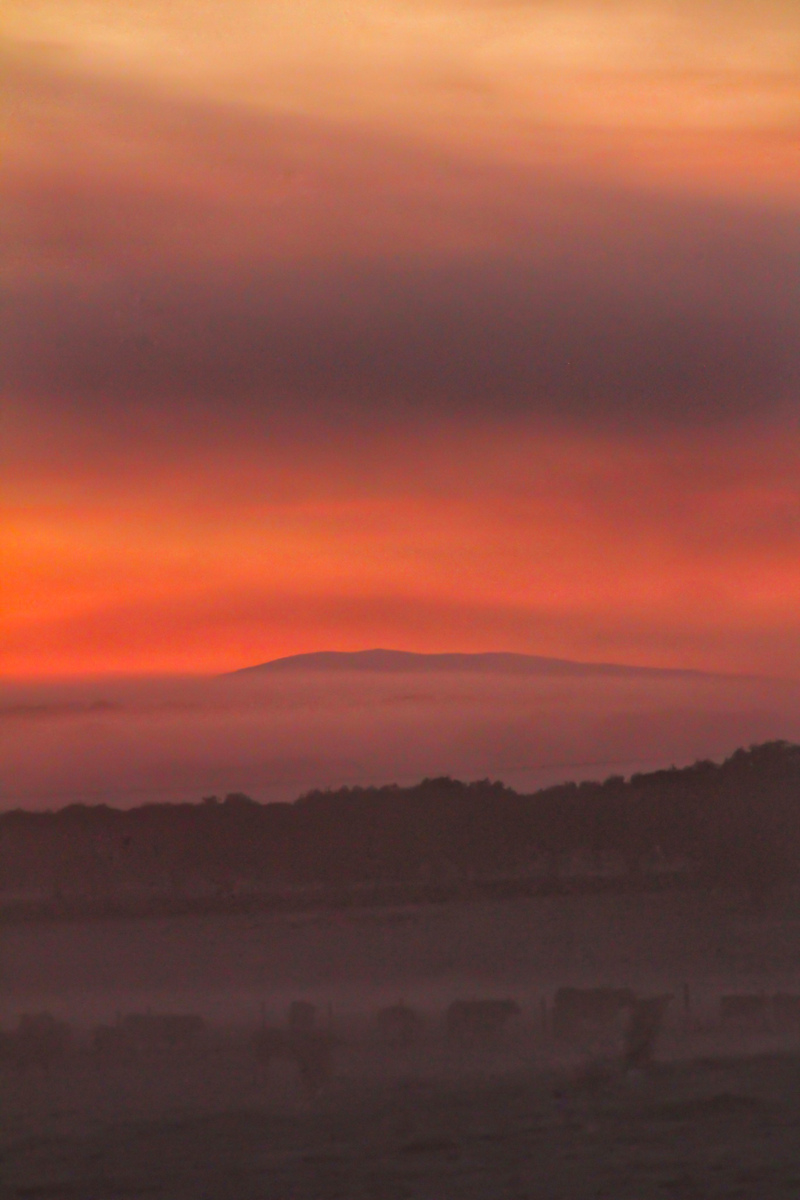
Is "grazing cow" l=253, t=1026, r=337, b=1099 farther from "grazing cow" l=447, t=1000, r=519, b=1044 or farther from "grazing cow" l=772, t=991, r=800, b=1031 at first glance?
"grazing cow" l=772, t=991, r=800, b=1031

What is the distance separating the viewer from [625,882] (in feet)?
70.7

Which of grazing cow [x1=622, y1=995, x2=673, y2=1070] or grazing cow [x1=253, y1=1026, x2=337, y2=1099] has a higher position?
grazing cow [x1=253, y1=1026, x2=337, y2=1099]

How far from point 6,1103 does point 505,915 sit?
10.2 metres

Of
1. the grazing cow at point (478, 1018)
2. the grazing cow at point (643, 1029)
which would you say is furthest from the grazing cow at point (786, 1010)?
the grazing cow at point (478, 1018)

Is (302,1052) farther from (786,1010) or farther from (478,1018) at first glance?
(786,1010)

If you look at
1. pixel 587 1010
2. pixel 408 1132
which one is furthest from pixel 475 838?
pixel 408 1132

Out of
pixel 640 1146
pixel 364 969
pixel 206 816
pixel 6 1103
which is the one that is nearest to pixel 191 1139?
pixel 6 1103

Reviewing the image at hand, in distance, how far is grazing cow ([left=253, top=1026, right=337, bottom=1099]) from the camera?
11.6 metres

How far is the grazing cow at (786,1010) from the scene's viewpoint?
14.0m

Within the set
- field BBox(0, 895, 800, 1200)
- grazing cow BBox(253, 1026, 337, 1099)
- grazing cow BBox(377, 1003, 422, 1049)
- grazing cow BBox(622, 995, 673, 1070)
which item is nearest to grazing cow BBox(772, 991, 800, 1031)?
field BBox(0, 895, 800, 1200)

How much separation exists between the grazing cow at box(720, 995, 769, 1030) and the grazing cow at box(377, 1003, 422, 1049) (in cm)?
335

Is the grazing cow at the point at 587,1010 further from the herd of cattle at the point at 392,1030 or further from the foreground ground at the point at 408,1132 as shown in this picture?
the foreground ground at the point at 408,1132

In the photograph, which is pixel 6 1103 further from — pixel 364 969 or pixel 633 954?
pixel 633 954

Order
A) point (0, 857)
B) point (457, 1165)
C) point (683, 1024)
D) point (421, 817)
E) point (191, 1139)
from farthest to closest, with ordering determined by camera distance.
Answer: point (421, 817)
point (0, 857)
point (683, 1024)
point (191, 1139)
point (457, 1165)
